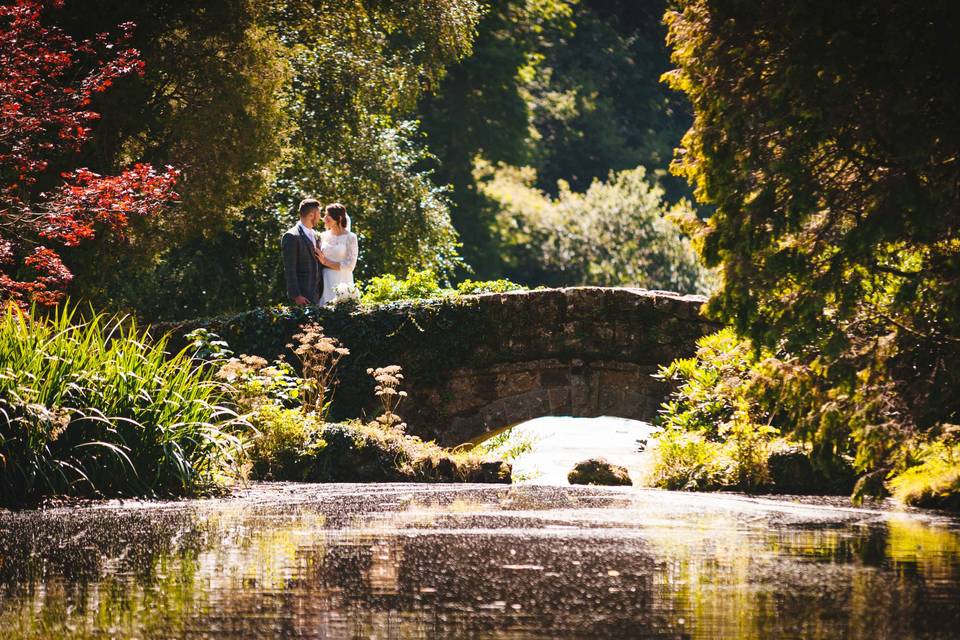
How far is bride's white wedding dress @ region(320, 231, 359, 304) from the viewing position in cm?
1527

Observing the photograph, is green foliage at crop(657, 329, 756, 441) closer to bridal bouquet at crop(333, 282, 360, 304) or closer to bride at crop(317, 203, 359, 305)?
bridal bouquet at crop(333, 282, 360, 304)

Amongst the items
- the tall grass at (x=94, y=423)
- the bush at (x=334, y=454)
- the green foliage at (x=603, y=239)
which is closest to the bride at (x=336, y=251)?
the bush at (x=334, y=454)

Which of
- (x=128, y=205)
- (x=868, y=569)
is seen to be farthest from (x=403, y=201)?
(x=868, y=569)

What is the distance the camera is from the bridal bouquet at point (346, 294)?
15.1 m

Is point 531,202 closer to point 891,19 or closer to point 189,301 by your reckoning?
point 189,301

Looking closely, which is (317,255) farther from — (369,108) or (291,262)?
(369,108)

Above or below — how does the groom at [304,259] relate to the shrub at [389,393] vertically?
above

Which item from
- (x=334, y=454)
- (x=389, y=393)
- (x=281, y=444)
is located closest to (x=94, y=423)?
(x=281, y=444)

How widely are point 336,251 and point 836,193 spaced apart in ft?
28.3

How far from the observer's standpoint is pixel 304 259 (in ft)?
50.9

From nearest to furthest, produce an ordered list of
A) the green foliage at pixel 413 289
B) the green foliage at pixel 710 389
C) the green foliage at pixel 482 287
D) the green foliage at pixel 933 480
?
the green foliage at pixel 933 480 < the green foliage at pixel 710 389 < the green foliage at pixel 413 289 < the green foliage at pixel 482 287

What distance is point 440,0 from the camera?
22.8 meters

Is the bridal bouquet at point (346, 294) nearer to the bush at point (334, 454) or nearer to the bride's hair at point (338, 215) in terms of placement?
the bride's hair at point (338, 215)

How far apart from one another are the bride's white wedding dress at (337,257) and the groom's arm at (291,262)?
1.03ft
